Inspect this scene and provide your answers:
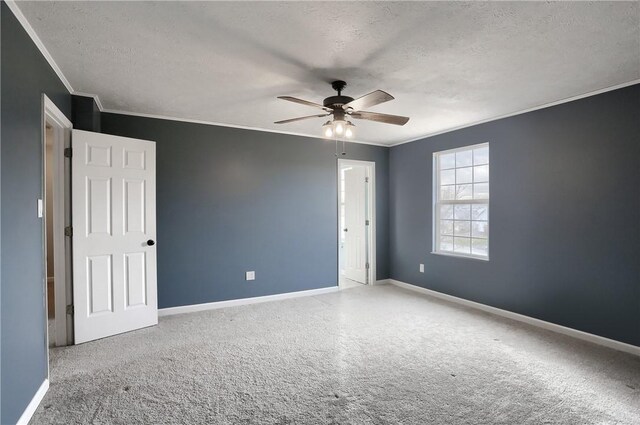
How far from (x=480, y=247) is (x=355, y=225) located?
216 centimetres

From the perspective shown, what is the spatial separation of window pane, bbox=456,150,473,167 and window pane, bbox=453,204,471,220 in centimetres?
59

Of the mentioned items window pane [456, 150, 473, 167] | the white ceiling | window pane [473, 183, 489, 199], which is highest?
the white ceiling

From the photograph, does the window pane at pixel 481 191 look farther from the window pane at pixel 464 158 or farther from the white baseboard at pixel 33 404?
the white baseboard at pixel 33 404

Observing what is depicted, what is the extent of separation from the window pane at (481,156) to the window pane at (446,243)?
1.15 m

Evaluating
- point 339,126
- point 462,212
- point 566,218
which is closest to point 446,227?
point 462,212

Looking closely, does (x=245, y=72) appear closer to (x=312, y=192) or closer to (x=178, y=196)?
(x=178, y=196)

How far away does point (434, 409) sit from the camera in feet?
7.09

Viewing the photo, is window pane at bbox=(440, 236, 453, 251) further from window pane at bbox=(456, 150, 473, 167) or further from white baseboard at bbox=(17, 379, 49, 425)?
white baseboard at bbox=(17, 379, 49, 425)

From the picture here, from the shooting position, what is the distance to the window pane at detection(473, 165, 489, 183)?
434 centimetres

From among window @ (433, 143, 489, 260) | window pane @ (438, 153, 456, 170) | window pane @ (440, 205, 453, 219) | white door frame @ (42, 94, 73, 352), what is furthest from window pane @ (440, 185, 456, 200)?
white door frame @ (42, 94, 73, 352)

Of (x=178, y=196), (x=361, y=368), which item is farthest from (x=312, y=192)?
(x=361, y=368)

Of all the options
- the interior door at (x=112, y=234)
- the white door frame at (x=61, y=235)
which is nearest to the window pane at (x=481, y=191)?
the interior door at (x=112, y=234)

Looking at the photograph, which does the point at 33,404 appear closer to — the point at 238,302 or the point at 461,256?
the point at 238,302

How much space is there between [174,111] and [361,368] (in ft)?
11.2
